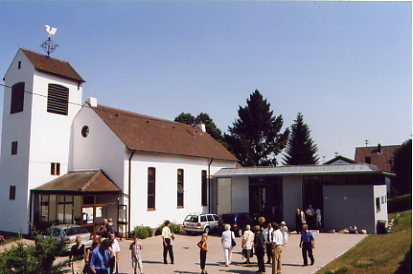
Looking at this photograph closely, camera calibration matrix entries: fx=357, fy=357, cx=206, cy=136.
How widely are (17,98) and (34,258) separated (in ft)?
74.1

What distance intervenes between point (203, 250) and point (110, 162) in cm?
1321

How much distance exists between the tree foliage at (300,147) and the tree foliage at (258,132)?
132 centimetres

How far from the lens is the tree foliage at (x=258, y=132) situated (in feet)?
189

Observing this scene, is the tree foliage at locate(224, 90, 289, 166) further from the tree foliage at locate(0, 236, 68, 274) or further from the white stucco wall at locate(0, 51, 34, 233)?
the tree foliage at locate(0, 236, 68, 274)

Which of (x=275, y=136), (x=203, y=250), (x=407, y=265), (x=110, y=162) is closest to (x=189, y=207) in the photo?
(x=110, y=162)

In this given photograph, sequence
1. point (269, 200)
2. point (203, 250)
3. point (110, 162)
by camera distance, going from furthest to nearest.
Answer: point (269, 200), point (110, 162), point (203, 250)

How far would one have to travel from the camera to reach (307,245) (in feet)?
47.7

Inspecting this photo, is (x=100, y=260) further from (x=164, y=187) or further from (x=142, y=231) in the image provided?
(x=164, y=187)

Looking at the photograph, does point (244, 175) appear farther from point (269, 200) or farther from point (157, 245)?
point (157, 245)

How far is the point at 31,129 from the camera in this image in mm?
24438

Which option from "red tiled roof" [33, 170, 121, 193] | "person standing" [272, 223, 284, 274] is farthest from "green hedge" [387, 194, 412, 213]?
"red tiled roof" [33, 170, 121, 193]

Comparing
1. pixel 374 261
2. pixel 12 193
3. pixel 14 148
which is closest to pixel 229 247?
pixel 374 261

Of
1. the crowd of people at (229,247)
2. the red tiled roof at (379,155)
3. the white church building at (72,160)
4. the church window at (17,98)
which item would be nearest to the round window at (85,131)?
the white church building at (72,160)

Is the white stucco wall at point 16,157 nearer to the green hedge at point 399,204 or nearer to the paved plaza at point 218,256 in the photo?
the paved plaza at point 218,256
